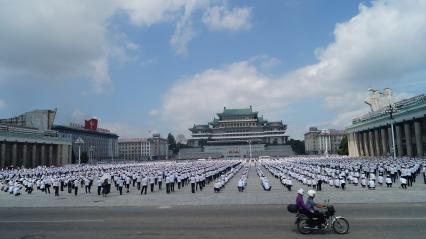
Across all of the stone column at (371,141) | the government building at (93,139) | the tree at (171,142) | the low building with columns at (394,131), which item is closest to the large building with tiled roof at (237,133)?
the tree at (171,142)

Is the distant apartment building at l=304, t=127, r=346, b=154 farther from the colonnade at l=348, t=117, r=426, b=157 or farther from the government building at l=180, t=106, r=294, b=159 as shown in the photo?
the colonnade at l=348, t=117, r=426, b=157

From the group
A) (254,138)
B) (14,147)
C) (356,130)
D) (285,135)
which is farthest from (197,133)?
(14,147)

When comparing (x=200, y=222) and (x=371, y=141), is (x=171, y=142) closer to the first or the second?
(x=371, y=141)

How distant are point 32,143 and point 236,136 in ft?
245

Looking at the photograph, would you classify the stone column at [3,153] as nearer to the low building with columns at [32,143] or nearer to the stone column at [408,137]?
the low building with columns at [32,143]

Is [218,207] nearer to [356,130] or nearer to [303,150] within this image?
[356,130]

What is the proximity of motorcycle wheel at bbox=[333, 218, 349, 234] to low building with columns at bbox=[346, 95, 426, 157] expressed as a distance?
41.3 m

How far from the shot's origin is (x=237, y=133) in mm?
140000

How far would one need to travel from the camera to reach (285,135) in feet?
460

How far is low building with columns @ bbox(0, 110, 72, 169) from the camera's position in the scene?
7344cm

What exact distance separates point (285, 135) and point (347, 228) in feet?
435

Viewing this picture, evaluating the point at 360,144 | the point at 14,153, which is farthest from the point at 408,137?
the point at 14,153

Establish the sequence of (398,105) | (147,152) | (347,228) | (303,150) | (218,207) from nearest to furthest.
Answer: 1. (347,228)
2. (218,207)
3. (398,105)
4. (303,150)
5. (147,152)

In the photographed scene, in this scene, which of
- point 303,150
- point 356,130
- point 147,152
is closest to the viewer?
point 356,130
